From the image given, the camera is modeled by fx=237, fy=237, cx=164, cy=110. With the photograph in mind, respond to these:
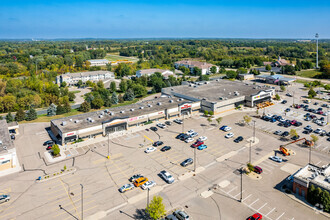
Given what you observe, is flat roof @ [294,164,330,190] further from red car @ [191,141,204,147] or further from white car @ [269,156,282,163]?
red car @ [191,141,204,147]

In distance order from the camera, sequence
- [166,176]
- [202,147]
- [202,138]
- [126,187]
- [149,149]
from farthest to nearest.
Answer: [202,138]
[202,147]
[149,149]
[166,176]
[126,187]

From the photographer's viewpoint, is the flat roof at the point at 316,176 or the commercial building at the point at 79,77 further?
the commercial building at the point at 79,77

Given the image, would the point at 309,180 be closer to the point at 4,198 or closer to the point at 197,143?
the point at 197,143

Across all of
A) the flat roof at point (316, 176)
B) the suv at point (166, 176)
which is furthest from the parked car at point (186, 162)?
the flat roof at point (316, 176)

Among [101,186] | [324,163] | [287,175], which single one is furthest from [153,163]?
[324,163]

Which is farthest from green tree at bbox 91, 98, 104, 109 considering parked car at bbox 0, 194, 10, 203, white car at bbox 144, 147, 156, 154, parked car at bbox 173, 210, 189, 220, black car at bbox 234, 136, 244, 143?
parked car at bbox 173, 210, 189, 220

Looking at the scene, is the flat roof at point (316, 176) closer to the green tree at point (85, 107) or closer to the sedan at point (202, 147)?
the sedan at point (202, 147)

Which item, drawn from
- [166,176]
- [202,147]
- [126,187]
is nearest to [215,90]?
[202,147]
